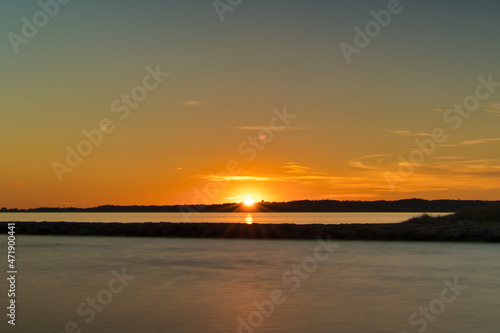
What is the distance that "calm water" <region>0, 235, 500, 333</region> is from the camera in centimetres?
1029

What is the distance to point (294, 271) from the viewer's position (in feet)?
56.9

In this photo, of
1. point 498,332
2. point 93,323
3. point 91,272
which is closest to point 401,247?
point 91,272

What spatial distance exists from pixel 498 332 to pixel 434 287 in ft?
15.8

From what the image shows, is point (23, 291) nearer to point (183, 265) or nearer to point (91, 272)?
point (91, 272)
